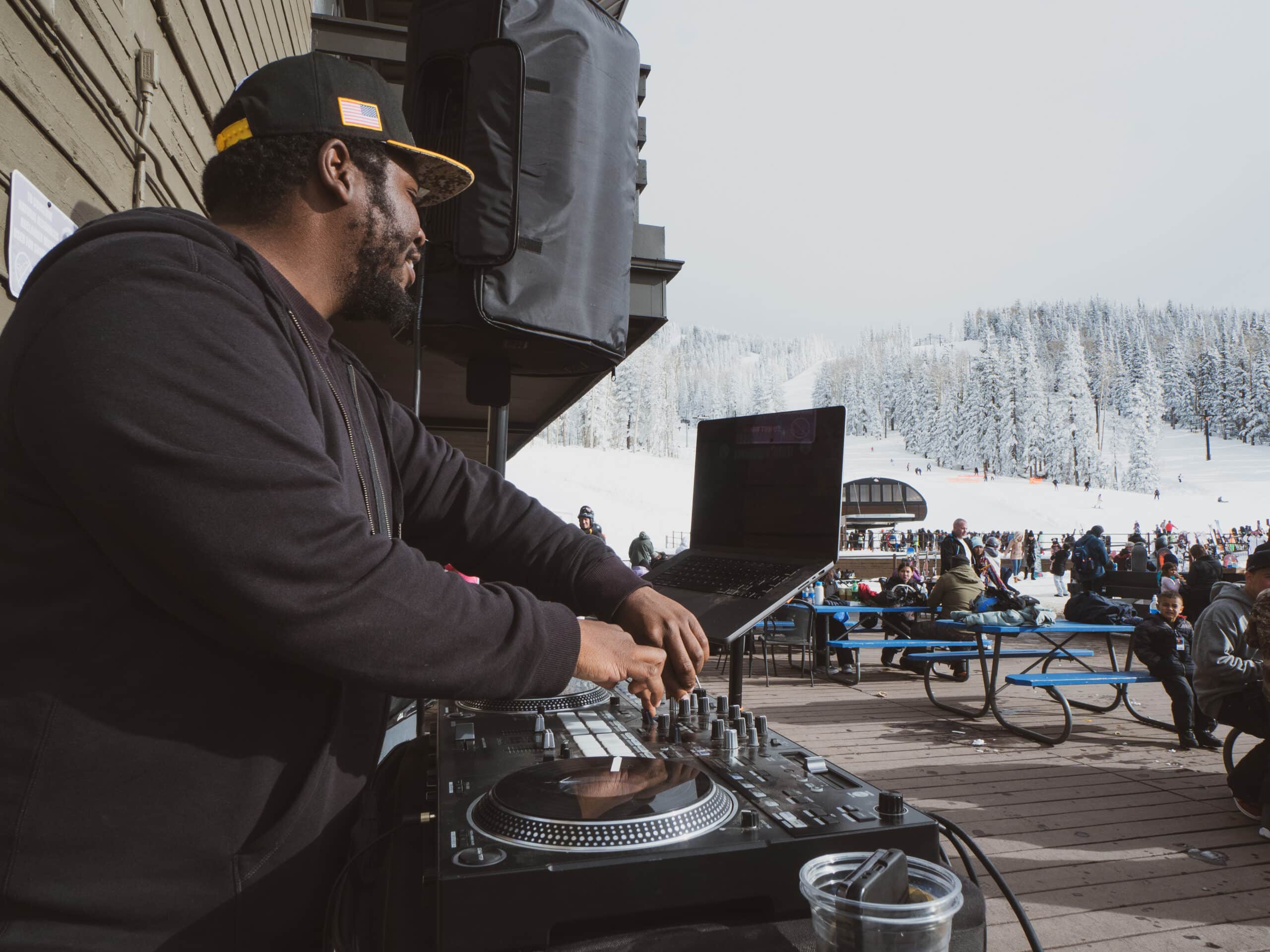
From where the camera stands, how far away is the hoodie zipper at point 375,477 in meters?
1.36

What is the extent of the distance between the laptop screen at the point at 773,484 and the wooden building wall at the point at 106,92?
5.86 feet

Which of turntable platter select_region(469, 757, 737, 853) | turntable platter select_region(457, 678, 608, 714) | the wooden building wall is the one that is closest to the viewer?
turntable platter select_region(469, 757, 737, 853)

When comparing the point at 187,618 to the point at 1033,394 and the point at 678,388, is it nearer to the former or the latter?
the point at 1033,394

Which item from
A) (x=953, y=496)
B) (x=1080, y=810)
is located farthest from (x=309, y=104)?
(x=953, y=496)

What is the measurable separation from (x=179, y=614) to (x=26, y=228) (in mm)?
1548

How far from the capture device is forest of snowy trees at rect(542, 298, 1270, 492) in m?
89.0

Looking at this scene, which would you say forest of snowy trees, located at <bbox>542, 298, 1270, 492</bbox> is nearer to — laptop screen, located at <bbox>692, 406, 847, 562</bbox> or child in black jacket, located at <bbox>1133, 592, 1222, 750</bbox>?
child in black jacket, located at <bbox>1133, 592, 1222, 750</bbox>

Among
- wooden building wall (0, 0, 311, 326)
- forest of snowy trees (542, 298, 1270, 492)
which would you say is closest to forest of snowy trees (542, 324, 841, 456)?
forest of snowy trees (542, 298, 1270, 492)

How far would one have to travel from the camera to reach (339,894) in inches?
42.2

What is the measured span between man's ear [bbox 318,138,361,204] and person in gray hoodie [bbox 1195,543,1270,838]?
5634mm

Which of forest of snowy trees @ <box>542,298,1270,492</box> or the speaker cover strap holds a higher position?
forest of snowy trees @ <box>542,298,1270,492</box>

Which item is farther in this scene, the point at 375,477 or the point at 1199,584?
the point at 1199,584

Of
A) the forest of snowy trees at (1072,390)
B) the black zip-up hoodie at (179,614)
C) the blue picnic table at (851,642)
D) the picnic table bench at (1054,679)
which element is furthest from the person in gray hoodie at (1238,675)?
the forest of snowy trees at (1072,390)

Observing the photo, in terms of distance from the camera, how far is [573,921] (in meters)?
0.94
